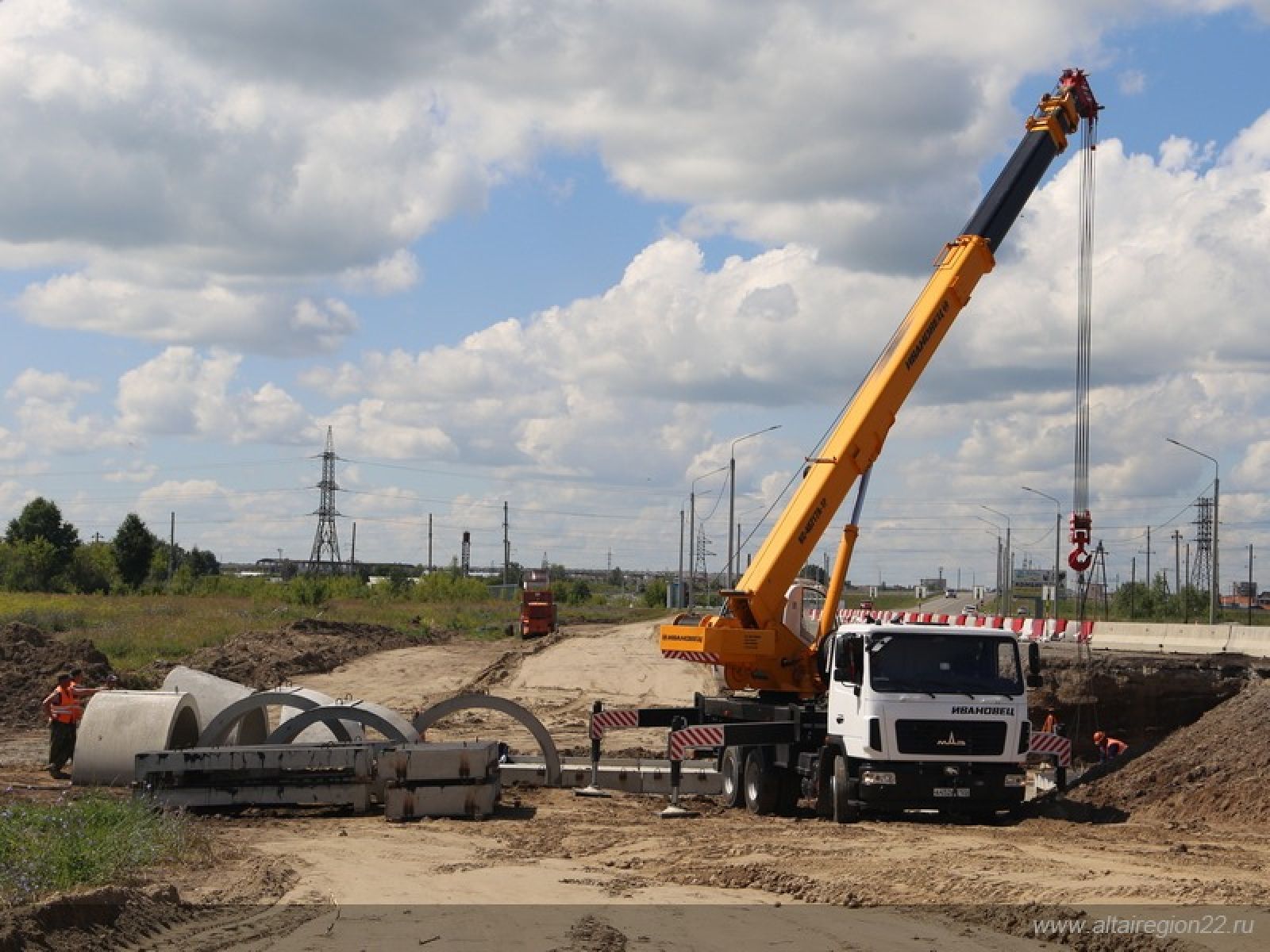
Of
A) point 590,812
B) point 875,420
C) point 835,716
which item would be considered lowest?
point 590,812

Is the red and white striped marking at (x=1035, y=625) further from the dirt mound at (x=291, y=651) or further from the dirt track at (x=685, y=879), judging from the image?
the dirt mound at (x=291, y=651)

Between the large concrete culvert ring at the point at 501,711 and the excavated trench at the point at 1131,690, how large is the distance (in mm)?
11706

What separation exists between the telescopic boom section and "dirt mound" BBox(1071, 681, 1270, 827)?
4.25 m

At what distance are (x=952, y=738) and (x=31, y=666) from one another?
953 inches

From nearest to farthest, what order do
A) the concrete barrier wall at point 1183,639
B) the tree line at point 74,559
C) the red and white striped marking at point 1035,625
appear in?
the red and white striped marking at point 1035,625 < the concrete barrier wall at point 1183,639 < the tree line at point 74,559

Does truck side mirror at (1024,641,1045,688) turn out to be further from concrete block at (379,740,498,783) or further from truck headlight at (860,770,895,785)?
concrete block at (379,740,498,783)

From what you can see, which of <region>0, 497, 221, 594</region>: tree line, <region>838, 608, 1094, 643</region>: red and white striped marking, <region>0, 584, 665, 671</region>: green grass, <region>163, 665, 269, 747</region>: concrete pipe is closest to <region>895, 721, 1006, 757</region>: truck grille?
<region>838, 608, 1094, 643</region>: red and white striped marking

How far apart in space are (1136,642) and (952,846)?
20.9 meters

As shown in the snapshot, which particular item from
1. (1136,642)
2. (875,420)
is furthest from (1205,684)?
(875,420)

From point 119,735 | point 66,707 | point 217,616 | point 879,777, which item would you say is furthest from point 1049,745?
point 217,616

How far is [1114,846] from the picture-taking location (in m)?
15.9

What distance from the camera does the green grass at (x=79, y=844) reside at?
11180 mm

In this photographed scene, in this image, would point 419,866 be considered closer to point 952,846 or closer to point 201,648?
point 952,846

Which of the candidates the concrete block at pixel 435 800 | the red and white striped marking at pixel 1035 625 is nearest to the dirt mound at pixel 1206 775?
Result: the red and white striped marking at pixel 1035 625
